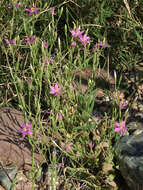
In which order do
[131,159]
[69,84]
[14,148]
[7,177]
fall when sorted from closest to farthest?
[131,159], [7,177], [14,148], [69,84]

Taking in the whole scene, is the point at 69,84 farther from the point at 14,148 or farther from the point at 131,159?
the point at 131,159

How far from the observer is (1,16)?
259 centimetres

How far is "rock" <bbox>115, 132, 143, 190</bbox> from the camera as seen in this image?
182 centimetres

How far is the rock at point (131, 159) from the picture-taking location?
1822 millimetres

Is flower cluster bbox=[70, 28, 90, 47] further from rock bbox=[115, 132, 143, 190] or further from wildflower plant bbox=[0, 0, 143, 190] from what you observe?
rock bbox=[115, 132, 143, 190]

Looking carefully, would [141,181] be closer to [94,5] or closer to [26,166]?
[26,166]

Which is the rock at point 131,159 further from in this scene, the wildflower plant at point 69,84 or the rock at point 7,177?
the rock at point 7,177

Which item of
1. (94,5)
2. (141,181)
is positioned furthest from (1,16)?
(141,181)

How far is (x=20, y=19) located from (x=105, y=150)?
1.33 m

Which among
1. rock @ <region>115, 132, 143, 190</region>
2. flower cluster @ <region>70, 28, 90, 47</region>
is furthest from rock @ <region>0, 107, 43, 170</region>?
flower cluster @ <region>70, 28, 90, 47</region>

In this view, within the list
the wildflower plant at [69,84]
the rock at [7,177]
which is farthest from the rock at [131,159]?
the rock at [7,177]

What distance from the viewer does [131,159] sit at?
1.89 meters

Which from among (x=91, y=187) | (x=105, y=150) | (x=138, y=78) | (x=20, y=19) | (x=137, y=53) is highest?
(x=20, y=19)

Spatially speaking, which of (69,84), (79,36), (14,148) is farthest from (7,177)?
(79,36)
